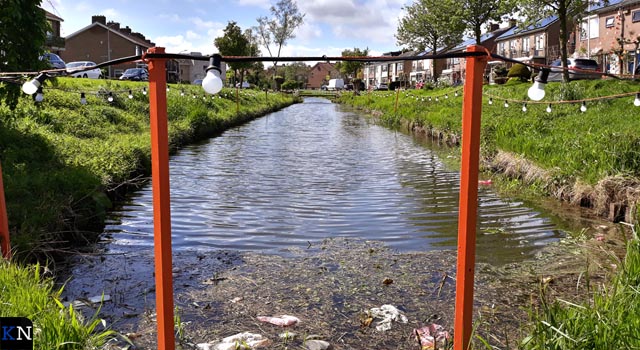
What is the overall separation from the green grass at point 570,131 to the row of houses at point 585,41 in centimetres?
312

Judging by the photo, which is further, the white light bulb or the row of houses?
the row of houses

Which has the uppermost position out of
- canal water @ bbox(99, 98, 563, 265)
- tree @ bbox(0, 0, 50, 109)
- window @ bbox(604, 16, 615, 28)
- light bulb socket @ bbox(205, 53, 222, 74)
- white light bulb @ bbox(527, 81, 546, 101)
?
window @ bbox(604, 16, 615, 28)

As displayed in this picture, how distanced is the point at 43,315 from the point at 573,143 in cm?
1058

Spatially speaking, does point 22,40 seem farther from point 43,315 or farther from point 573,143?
point 573,143

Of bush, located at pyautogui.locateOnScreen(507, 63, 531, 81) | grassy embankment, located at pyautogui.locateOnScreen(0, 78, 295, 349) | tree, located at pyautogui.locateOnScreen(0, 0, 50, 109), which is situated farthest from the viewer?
bush, located at pyautogui.locateOnScreen(507, 63, 531, 81)

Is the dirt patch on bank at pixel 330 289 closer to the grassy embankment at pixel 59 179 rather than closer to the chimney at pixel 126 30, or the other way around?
the grassy embankment at pixel 59 179

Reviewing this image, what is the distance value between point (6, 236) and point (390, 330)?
3534mm

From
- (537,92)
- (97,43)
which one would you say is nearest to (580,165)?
(537,92)

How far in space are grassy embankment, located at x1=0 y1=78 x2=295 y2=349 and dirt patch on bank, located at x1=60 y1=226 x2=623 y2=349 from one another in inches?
25.2

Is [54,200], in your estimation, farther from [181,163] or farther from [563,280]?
[181,163]

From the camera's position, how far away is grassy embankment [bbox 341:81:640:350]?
12.5 ft

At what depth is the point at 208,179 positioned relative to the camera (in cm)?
1412

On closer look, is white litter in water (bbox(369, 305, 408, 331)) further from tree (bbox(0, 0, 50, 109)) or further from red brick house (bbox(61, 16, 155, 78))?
red brick house (bbox(61, 16, 155, 78))

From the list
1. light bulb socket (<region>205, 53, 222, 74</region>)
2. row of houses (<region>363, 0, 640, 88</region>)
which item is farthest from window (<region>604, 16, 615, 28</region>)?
light bulb socket (<region>205, 53, 222, 74</region>)
